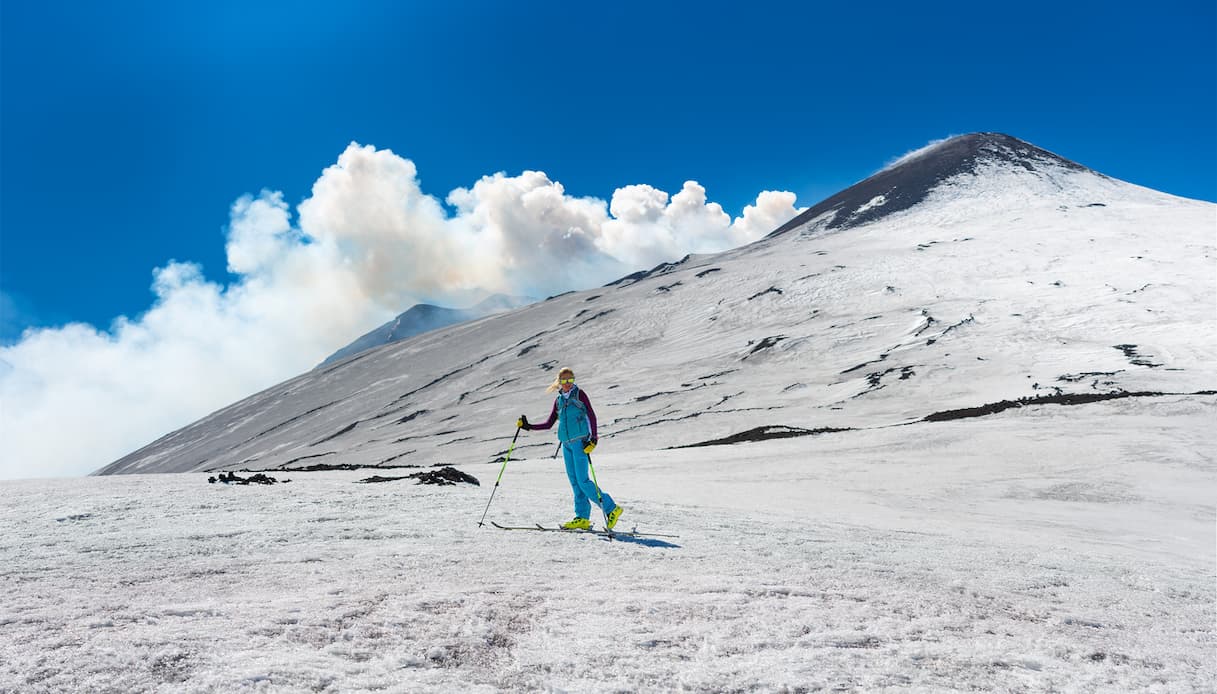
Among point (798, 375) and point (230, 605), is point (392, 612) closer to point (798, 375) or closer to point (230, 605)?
point (230, 605)

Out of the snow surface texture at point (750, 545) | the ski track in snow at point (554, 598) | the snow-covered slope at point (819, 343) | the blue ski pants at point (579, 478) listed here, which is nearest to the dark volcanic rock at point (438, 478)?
the snow surface texture at point (750, 545)

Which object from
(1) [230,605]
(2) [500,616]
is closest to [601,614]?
(2) [500,616]

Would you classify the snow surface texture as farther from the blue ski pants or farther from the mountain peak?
the mountain peak

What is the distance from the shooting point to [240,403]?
75000 millimetres

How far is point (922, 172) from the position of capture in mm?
105625

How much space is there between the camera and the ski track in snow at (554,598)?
14.7 feet

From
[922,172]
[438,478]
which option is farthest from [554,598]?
[922,172]

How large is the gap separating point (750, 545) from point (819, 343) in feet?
Answer: 126

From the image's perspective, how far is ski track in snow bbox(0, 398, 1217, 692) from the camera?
176 inches

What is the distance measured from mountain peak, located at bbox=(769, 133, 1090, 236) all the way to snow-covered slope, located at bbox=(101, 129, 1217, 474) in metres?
5.66

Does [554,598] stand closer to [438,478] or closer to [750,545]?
[750,545]

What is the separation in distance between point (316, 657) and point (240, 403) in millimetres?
79775

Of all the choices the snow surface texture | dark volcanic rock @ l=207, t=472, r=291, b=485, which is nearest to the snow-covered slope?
the snow surface texture

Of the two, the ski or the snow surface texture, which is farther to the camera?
the ski
